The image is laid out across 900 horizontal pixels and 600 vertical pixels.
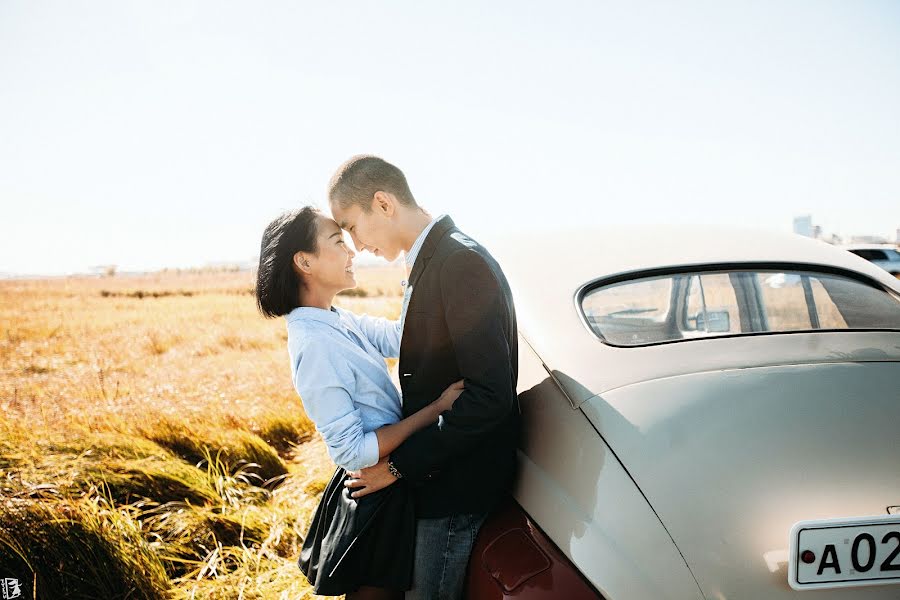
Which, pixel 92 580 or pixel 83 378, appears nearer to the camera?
pixel 92 580

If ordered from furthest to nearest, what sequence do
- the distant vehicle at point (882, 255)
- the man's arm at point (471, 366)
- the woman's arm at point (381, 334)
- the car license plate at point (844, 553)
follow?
1. the distant vehicle at point (882, 255)
2. the woman's arm at point (381, 334)
3. the man's arm at point (471, 366)
4. the car license plate at point (844, 553)

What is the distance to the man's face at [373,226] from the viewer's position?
79.3 inches

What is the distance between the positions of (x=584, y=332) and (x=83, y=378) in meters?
6.65

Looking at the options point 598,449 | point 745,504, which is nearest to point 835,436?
point 745,504

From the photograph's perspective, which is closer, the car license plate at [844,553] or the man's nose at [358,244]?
the car license plate at [844,553]

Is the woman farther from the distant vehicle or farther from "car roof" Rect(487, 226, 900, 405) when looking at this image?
the distant vehicle

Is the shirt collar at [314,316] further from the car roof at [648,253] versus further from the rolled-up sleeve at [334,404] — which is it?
the car roof at [648,253]

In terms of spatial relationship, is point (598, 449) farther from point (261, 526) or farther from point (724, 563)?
point (261, 526)

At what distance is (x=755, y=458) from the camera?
130 centimetres

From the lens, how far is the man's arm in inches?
62.1

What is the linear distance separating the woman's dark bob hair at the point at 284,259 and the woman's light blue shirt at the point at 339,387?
69mm

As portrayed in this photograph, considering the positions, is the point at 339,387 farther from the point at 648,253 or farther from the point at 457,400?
the point at 648,253

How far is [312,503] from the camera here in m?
3.56

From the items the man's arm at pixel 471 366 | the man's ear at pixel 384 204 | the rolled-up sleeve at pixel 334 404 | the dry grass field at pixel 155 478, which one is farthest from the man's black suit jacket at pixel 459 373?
the dry grass field at pixel 155 478
